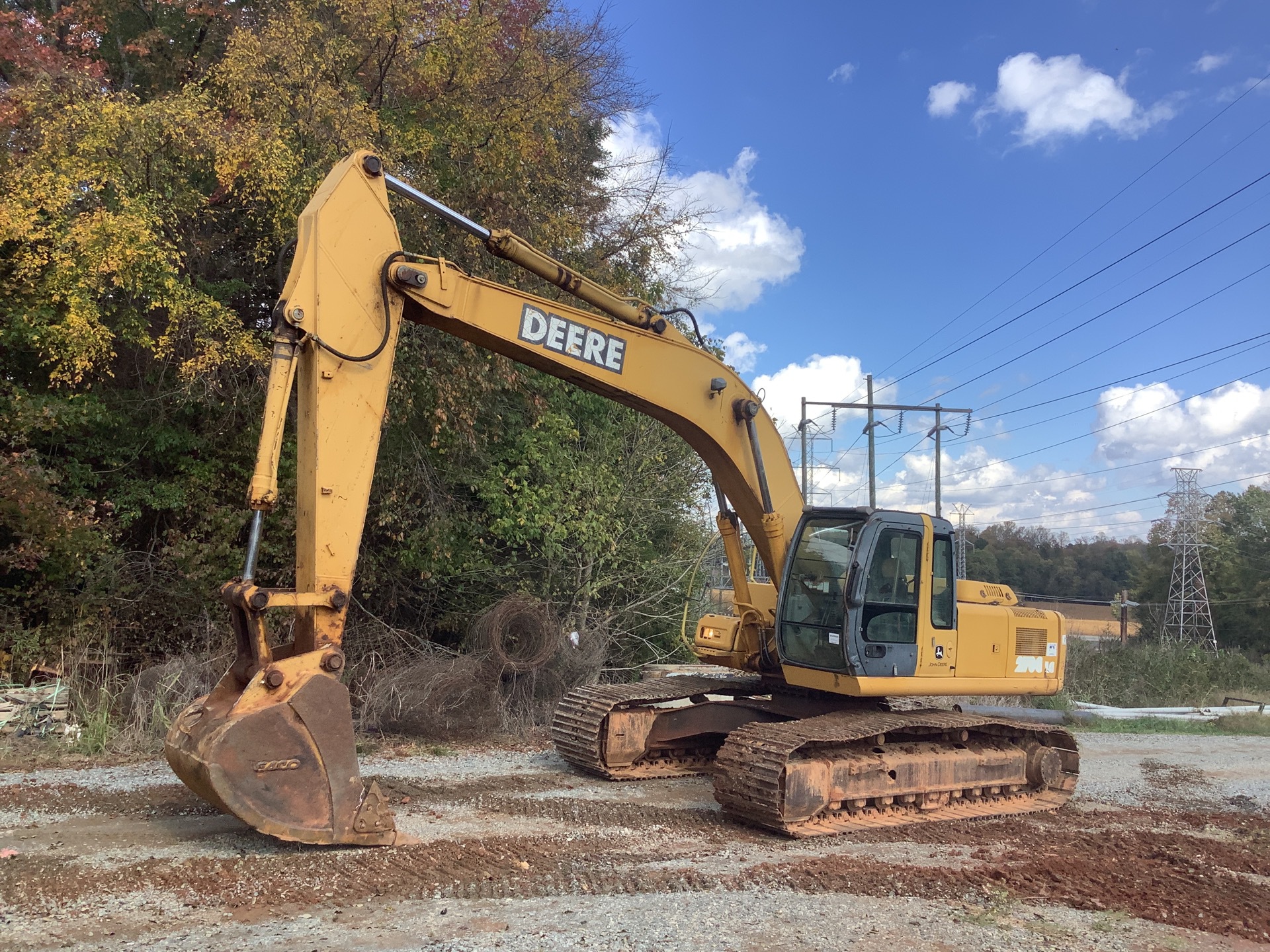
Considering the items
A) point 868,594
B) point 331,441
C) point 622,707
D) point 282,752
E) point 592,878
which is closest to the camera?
point 282,752

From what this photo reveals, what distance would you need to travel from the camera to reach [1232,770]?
1073 centimetres

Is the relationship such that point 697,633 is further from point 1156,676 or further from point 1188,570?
point 1188,570

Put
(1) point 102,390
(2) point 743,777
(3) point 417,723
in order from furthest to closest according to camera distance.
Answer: (1) point 102,390, (3) point 417,723, (2) point 743,777

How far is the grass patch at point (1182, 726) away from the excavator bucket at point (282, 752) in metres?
11.2

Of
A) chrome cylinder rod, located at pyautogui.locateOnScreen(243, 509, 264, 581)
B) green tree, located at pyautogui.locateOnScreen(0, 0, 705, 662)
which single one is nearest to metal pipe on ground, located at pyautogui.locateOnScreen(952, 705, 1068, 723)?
green tree, located at pyautogui.locateOnScreen(0, 0, 705, 662)

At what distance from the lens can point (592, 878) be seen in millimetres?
5477

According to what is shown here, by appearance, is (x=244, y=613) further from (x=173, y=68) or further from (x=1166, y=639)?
(x=1166, y=639)

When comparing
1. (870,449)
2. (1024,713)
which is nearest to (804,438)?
(870,449)

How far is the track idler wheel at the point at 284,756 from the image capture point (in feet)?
16.5

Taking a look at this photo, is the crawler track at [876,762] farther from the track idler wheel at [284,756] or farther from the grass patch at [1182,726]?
the grass patch at [1182,726]

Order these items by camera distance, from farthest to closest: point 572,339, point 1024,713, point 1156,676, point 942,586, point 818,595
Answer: point 1156,676 → point 1024,713 → point 942,586 → point 818,595 → point 572,339

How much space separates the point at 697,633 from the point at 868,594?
6.69ft

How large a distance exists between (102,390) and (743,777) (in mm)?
9321

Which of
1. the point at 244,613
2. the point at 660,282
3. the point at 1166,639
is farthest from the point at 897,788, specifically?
the point at 1166,639
